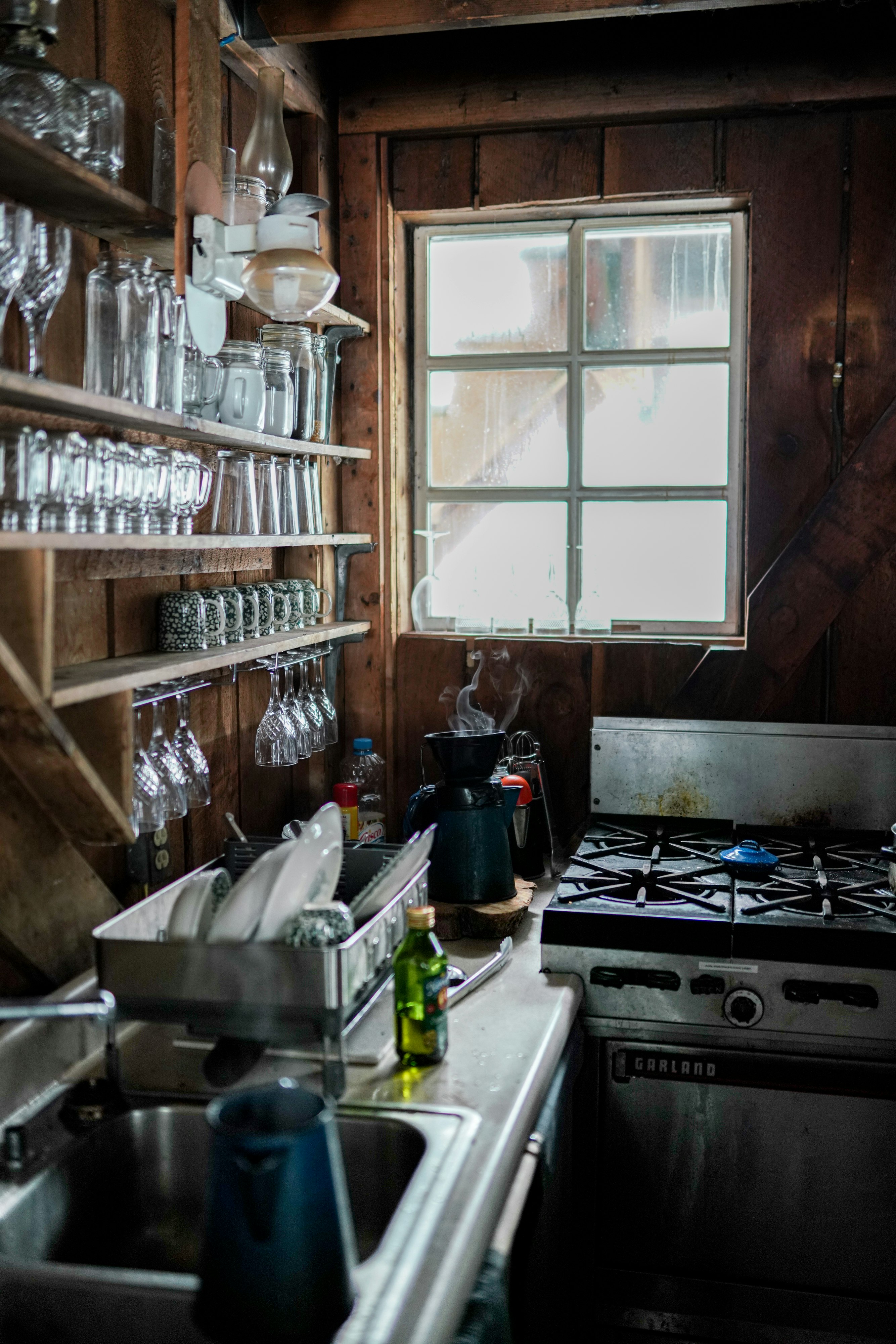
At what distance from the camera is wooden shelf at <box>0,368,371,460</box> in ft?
4.50

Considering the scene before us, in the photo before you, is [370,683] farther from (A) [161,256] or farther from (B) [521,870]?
(A) [161,256]

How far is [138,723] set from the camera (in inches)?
74.5

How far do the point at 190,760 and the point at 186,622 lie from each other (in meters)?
0.24

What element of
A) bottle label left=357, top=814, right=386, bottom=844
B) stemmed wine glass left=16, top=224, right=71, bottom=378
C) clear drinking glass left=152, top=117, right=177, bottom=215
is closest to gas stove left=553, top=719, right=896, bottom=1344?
bottle label left=357, top=814, right=386, bottom=844

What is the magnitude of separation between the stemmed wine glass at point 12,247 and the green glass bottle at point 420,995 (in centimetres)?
99

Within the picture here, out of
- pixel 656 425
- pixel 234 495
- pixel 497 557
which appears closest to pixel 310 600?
pixel 234 495

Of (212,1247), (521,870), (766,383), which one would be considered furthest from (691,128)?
(212,1247)

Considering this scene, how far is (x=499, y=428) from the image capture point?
2.94m

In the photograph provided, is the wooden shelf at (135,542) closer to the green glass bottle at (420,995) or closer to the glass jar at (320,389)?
the glass jar at (320,389)

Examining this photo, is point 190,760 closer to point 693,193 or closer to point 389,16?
point 389,16

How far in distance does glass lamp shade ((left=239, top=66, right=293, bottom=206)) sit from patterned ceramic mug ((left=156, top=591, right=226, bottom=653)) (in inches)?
26.4

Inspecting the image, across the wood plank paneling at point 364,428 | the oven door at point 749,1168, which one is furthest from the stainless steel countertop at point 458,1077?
the wood plank paneling at point 364,428

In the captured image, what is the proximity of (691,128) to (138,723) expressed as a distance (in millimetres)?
1841

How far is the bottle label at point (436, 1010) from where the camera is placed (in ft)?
5.62
